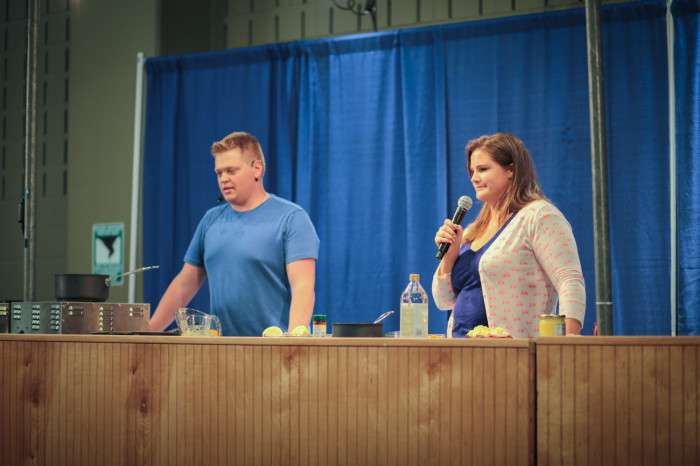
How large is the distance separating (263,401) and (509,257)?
842mm

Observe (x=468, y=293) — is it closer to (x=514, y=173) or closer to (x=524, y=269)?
(x=524, y=269)

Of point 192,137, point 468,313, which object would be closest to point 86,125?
point 192,137

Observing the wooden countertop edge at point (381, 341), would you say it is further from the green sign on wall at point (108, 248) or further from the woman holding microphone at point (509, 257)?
the green sign on wall at point (108, 248)

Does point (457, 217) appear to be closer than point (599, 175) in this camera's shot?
Yes

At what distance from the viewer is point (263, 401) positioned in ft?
5.49

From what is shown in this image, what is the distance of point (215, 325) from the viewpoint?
2197mm

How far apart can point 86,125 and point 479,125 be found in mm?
2560

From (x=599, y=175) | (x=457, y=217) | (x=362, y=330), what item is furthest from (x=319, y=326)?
(x=599, y=175)

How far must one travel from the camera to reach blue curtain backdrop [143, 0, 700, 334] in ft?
11.4

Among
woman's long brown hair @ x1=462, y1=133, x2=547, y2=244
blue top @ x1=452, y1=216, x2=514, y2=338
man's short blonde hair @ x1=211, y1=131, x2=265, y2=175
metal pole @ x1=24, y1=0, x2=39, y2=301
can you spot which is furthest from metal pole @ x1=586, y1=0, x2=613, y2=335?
metal pole @ x1=24, y1=0, x2=39, y2=301

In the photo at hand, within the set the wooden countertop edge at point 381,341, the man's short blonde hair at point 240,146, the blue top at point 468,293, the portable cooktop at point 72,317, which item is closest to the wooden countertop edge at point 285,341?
the wooden countertop edge at point 381,341

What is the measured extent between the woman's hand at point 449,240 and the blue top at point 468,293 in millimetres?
23

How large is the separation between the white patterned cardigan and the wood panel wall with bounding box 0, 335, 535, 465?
56 cm

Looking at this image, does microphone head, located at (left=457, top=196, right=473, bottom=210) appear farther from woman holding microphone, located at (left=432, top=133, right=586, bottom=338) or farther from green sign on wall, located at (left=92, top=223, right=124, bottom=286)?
green sign on wall, located at (left=92, top=223, right=124, bottom=286)
